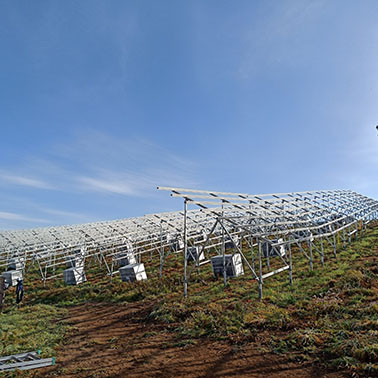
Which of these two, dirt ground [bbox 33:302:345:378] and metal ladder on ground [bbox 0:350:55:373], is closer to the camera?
dirt ground [bbox 33:302:345:378]

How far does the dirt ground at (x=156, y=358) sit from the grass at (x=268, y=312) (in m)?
0.40

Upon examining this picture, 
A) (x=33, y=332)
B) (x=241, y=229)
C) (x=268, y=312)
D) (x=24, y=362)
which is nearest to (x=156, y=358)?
(x=24, y=362)

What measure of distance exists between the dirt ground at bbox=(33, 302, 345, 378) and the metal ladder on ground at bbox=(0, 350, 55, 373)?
32 cm

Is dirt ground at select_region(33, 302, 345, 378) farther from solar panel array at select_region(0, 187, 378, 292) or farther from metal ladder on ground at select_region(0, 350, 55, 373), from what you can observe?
solar panel array at select_region(0, 187, 378, 292)

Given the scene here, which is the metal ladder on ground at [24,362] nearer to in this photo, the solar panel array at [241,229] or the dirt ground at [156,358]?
the dirt ground at [156,358]

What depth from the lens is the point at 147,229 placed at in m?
30.7

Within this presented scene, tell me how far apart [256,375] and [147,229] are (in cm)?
2530

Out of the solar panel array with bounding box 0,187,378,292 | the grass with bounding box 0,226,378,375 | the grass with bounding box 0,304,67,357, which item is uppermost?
the solar panel array with bounding box 0,187,378,292

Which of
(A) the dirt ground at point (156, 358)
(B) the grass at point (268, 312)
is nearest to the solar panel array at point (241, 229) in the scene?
(B) the grass at point (268, 312)

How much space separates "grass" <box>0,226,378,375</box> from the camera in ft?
23.2

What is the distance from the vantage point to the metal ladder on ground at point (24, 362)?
22.7 ft

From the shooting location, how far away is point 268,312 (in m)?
9.76

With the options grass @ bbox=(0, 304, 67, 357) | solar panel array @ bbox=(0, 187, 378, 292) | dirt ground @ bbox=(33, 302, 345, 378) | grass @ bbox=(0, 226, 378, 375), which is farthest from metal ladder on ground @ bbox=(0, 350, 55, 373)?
solar panel array @ bbox=(0, 187, 378, 292)

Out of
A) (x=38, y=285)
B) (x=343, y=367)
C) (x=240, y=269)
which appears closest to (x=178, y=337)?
(x=343, y=367)
